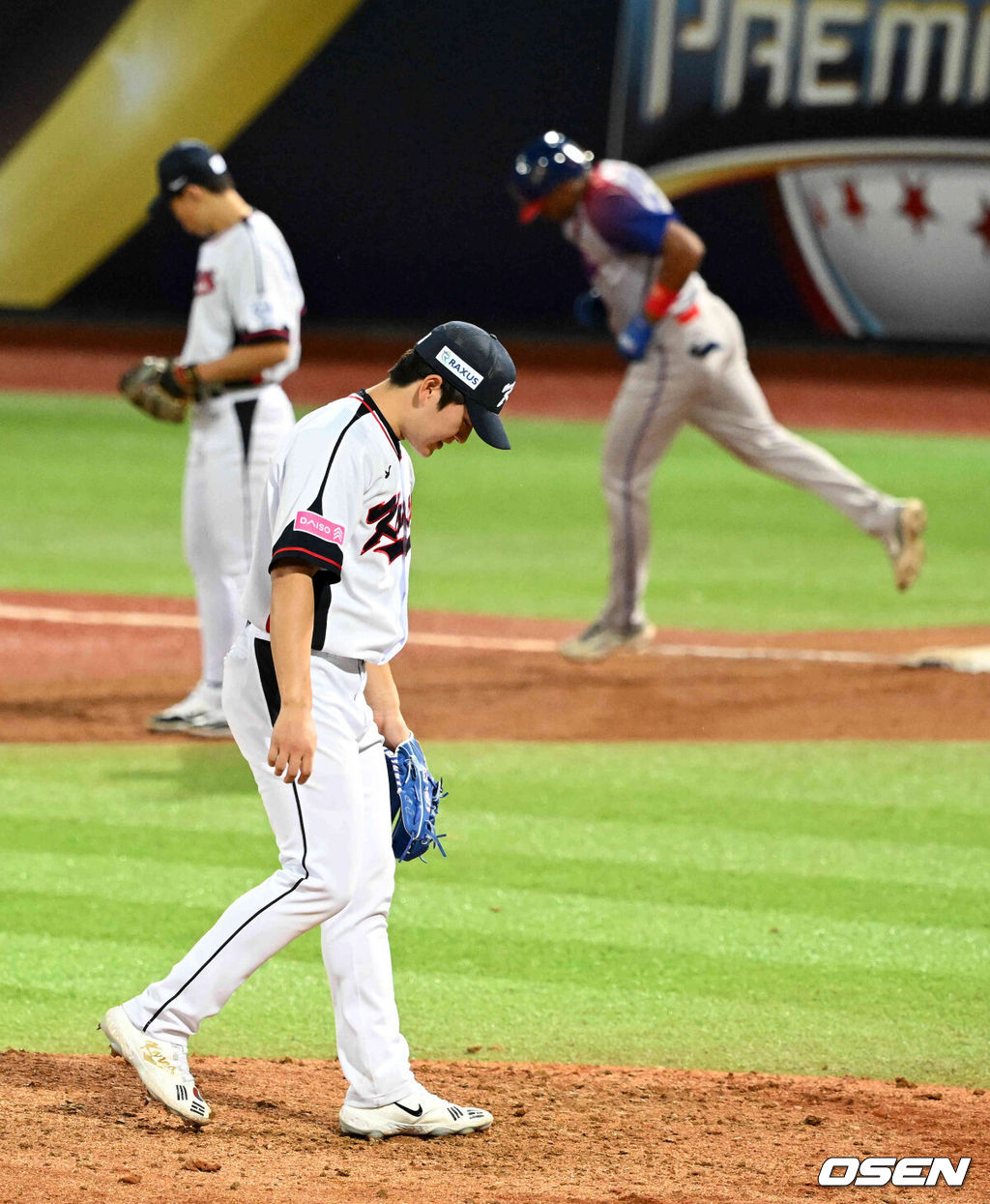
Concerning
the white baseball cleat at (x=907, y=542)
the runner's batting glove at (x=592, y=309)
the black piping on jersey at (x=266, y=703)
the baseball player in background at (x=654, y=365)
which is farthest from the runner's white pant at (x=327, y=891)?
the runner's batting glove at (x=592, y=309)

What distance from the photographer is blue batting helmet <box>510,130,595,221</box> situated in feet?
26.8

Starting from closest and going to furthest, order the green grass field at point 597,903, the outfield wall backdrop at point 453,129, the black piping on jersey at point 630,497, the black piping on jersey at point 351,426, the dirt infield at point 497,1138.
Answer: the dirt infield at point 497,1138
the black piping on jersey at point 351,426
the green grass field at point 597,903
the black piping on jersey at point 630,497
the outfield wall backdrop at point 453,129

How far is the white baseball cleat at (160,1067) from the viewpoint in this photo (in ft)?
12.3

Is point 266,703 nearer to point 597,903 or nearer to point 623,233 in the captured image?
point 597,903

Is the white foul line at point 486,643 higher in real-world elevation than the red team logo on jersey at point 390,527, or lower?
A: lower

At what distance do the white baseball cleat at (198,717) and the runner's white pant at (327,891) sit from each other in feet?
11.6

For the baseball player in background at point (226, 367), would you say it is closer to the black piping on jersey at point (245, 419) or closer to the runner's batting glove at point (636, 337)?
the black piping on jersey at point (245, 419)

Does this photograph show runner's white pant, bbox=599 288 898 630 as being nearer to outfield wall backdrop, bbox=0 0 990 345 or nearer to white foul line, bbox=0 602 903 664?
white foul line, bbox=0 602 903 664

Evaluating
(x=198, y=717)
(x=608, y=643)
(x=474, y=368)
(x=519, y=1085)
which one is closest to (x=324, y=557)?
(x=474, y=368)

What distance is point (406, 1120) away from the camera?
379cm

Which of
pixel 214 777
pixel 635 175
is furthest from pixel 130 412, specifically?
pixel 214 777

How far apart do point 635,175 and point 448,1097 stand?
5.26 metres

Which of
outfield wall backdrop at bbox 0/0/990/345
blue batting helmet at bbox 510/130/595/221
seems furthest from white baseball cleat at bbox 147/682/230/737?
outfield wall backdrop at bbox 0/0/990/345

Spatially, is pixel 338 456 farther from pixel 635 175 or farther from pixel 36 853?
pixel 635 175
